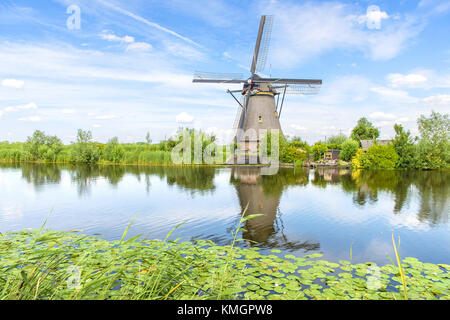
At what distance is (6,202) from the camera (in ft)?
29.9

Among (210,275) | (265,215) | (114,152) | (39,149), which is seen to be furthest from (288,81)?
(39,149)

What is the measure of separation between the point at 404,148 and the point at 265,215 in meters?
25.9

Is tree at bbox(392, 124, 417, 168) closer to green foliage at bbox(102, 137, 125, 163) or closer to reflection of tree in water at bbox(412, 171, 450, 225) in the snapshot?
reflection of tree in water at bbox(412, 171, 450, 225)

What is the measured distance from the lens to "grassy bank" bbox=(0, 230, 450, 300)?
2518 mm

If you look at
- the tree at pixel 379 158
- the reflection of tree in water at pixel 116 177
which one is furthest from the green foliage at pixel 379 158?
the reflection of tree in water at pixel 116 177

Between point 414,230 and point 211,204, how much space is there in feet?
19.2

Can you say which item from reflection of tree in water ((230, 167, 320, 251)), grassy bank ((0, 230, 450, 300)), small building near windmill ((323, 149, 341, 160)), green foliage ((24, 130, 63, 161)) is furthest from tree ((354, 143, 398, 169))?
green foliage ((24, 130, 63, 161))

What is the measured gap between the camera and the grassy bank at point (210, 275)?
252 centimetres

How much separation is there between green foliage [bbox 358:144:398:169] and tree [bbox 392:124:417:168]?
1.61 feet

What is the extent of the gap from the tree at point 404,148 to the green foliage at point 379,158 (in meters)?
0.49

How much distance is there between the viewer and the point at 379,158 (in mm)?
28078

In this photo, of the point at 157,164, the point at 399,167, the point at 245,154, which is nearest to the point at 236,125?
the point at 245,154

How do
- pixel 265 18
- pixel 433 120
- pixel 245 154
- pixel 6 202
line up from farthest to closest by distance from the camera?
pixel 433 120 → pixel 245 154 → pixel 265 18 → pixel 6 202
